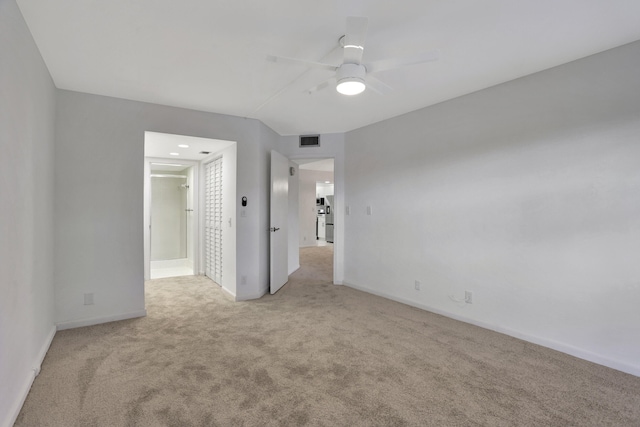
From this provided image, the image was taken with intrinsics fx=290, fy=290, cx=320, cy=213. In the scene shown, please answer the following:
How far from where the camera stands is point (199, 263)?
518 cm

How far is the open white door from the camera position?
4.09 meters

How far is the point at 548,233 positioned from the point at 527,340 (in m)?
1.00

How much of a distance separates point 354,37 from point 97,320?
11.6 ft

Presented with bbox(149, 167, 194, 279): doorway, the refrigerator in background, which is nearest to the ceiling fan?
bbox(149, 167, 194, 279): doorway

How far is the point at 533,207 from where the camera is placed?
2645 millimetres

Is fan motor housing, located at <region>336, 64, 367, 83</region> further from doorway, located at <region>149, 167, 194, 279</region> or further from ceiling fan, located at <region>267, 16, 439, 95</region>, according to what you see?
doorway, located at <region>149, 167, 194, 279</region>

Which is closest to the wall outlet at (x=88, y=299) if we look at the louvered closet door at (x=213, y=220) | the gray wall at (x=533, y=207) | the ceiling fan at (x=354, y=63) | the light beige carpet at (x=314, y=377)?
the light beige carpet at (x=314, y=377)

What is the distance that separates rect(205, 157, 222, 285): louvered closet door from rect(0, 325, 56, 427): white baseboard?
2.13 meters

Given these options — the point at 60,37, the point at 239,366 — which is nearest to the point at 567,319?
the point at 239,366

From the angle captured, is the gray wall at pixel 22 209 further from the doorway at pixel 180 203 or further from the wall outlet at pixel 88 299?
the doorway at pixel 180 203

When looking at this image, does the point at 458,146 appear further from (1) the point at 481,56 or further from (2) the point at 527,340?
(2) the point at 527,340

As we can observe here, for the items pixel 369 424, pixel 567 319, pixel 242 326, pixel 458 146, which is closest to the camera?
pixel 369 424

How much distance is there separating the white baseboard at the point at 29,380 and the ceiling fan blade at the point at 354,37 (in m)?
2.80

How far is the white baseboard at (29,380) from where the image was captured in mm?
1604
